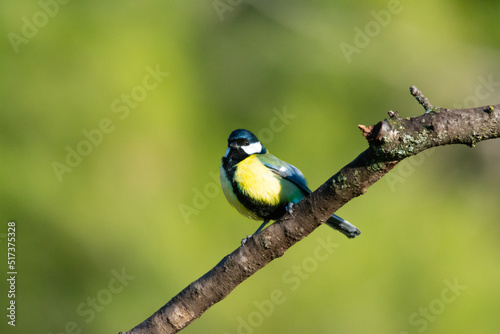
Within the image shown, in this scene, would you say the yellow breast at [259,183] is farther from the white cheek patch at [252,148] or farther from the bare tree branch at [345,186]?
the bare tree branch at [345,186]

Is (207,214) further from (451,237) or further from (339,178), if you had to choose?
(339,178)

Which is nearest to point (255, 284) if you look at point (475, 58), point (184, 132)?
point (184, 132)
